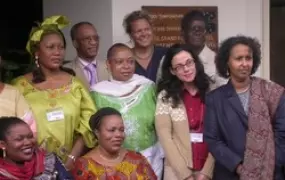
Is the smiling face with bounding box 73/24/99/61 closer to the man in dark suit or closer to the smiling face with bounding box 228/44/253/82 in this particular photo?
the man in dark suit

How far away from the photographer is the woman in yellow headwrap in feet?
15.1

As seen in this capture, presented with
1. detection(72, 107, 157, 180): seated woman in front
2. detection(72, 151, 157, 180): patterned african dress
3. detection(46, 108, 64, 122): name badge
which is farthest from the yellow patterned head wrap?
detection(72, 151, 157, 180): patterned african dress

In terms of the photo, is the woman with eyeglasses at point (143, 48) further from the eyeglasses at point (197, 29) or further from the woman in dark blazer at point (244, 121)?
the woman in dark blazer at point (244, 121)

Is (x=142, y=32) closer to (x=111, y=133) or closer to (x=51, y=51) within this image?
(x=51, y=51)

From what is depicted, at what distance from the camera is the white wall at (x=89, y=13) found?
599 cm

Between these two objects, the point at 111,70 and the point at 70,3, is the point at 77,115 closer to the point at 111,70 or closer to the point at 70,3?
the point at 111,70

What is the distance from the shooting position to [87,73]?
5266 mm

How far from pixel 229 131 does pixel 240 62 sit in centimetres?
46

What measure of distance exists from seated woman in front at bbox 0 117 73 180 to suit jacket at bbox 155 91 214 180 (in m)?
0.81

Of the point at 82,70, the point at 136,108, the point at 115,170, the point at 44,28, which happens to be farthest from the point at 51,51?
the point at 115,170

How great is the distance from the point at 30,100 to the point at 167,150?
98 cm

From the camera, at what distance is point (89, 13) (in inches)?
243

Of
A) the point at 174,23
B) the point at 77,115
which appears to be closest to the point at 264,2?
the point at 174,23

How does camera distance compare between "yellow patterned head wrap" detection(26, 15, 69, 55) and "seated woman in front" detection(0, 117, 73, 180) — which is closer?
"seated woman in front" detection(0, 117, 73, 180)
